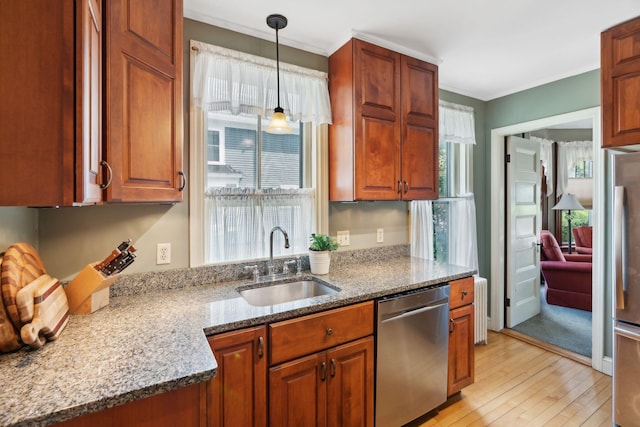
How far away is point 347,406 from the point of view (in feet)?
5.33

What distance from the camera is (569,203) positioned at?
192 inches

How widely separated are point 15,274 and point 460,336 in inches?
90.8

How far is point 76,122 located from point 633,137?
2764 millimetres

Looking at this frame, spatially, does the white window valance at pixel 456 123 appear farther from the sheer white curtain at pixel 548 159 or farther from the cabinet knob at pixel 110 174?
the sheer white curtain at pixel 548 159

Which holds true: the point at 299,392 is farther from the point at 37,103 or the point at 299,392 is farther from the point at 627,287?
the point at 627,287

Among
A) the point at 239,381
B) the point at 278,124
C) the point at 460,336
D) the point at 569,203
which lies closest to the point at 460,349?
the point at 460,336

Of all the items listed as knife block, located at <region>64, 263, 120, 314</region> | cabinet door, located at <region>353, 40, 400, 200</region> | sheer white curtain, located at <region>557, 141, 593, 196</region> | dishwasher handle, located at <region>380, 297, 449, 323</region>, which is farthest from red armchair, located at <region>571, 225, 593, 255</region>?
knife block, located at <region>64, 263, 120, 314</region>

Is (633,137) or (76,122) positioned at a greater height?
(633,137)

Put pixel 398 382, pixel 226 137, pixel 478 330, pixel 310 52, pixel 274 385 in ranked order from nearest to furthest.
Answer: pixel 274 385
pixel 398 382
pixel 226 137
pixel 310 52
pixel 478 330

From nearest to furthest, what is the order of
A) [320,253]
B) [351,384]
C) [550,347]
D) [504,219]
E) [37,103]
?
[37,103] → [351,384] → [320,253] → [550,347] → [504,219]

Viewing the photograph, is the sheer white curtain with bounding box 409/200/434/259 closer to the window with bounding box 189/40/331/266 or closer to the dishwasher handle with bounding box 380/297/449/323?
the dishwasher handle with bounding box 380/297/449/323

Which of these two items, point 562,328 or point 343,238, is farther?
point 562,328

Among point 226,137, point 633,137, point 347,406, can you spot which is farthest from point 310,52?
point 347,406

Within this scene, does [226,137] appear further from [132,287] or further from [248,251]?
[132,287]
